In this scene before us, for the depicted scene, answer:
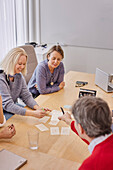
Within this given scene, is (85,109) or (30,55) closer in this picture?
(85,109)

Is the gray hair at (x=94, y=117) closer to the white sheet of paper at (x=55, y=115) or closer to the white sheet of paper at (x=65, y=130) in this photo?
the white sheet of paper at (x=65, y=130)

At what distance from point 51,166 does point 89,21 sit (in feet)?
11.0

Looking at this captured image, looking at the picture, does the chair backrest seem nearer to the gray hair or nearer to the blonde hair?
the blonde hair

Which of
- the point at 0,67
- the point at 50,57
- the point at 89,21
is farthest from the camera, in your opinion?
the point at 89,21

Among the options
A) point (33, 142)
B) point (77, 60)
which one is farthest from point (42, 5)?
point (33, 142)

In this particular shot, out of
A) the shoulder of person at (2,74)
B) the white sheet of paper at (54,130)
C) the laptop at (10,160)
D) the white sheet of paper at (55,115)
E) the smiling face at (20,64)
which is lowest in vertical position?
the white sheet of paper at (54,130)

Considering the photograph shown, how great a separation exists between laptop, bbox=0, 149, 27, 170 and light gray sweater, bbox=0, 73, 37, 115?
23.4 inches

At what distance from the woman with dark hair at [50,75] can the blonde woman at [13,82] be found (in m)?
0.30

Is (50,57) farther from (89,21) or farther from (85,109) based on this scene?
(89,21)

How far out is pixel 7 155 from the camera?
1.16 meters

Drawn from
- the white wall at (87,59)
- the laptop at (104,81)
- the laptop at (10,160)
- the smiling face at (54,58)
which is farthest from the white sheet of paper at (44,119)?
the white wall at (87,59)

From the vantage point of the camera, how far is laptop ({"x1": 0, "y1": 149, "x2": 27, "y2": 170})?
1.07m

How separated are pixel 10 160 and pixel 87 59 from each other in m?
3.34

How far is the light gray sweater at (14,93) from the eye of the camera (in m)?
1.83
